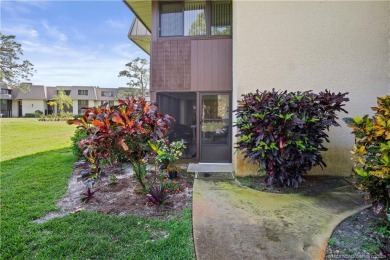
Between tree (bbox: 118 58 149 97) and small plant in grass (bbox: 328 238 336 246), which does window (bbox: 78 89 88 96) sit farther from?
small plant in grass (bbox: 328 238 336 246)

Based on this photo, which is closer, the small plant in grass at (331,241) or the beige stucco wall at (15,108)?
the small plant in grass at (331,241)

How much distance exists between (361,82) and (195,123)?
14.3 feet

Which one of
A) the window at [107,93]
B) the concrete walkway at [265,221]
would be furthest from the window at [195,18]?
the window at [107,93]

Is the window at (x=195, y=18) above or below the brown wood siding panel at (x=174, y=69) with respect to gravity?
above

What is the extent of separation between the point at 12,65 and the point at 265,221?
77.4 ft

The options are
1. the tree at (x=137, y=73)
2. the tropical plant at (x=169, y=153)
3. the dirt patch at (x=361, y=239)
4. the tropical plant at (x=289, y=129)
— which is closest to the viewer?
the dirt patch at (x=361, y=239)

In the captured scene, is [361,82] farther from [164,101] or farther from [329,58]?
[164,101]

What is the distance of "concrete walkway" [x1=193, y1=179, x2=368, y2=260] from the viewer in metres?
2.60

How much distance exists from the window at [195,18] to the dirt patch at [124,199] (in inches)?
174

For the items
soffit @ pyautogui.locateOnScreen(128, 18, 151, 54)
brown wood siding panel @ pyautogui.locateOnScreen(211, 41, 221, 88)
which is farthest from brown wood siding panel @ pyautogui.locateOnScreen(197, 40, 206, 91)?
soffit @ pyautogui.locateOnScreen(128, 18, 151, 54)

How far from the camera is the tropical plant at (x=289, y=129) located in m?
4.38

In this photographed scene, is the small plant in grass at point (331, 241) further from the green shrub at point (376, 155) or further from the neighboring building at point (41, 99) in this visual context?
the neighboring building at point (41, 99)

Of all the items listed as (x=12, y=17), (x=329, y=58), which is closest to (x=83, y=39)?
(x=12, y=17)

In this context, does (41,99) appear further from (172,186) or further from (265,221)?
(265,221)
